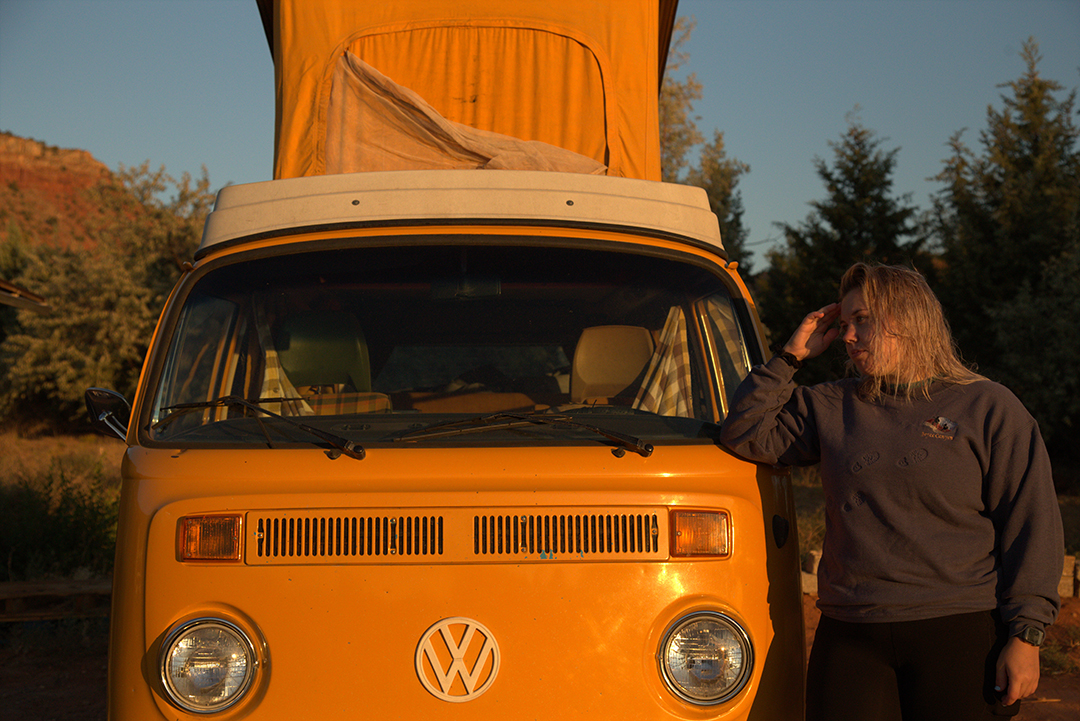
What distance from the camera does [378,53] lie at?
460cm

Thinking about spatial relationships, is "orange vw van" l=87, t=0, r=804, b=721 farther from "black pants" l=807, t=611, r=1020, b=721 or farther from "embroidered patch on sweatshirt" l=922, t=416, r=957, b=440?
"embroidered patch on sweatshirt" l=922, t=416, r=957, b=440

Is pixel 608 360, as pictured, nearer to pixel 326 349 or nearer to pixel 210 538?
pixel 326 349

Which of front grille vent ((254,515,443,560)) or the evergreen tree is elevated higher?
the evergreen tree

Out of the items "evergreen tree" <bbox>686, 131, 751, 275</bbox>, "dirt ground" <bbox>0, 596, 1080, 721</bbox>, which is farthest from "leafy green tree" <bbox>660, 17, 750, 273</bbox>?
"dirt ground" <bbox>0, 596, 1080, 721</bbox>

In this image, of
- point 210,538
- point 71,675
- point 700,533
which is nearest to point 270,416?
point 210,538

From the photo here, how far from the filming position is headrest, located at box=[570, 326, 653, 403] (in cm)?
298

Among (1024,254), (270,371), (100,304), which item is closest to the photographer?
(270,371)

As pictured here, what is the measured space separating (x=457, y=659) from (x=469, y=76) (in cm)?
334

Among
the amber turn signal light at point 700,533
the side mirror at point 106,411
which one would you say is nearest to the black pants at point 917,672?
the amber turn signal light at point 700,533

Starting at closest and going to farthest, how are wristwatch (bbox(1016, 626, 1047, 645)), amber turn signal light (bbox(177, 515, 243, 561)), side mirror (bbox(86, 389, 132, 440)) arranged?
wristwatch (bbox(1016, 626, 1047, 645)) → amber turn signal light (bbox(177, 515, 243, 561)) → side mirror (bbox(86, 389, 132, 440))

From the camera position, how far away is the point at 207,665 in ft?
7.30

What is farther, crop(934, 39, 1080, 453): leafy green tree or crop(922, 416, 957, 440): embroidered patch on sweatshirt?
crop(934, 39, 1080, 453): leafy green tree

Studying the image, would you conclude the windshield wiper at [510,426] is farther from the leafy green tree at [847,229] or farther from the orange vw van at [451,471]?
the leafy green tree at [847,229]

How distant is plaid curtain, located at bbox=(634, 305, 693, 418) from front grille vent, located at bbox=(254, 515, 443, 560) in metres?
0.93
